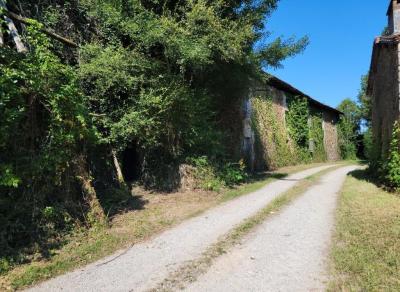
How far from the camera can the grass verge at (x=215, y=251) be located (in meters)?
4.71

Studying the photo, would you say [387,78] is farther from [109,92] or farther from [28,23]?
[28,23]

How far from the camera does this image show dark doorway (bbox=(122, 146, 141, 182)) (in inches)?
514

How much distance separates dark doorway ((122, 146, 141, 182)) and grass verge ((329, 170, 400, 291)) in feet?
22.9

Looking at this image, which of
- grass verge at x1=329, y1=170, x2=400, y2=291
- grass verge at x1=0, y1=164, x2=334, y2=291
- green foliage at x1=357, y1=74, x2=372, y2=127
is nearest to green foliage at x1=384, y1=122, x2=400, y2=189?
grass verge at x1=329, y1=170, x2=400, y2=291

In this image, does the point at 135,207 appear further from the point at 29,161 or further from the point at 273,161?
the point at 273,161

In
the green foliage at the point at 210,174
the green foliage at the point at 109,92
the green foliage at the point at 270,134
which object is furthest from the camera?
the green foliage at the point at 270,134

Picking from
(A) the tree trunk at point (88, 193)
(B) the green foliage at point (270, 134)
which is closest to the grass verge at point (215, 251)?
(A) the tree trunk at point (88, 193)

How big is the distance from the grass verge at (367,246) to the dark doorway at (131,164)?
6.96 metres

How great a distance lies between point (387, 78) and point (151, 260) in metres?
11.7

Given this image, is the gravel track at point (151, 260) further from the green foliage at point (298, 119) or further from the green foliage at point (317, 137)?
the green foliage at point (317, 137)

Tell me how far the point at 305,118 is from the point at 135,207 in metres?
19.5

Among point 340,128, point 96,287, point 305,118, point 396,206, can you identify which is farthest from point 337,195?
point 340,128

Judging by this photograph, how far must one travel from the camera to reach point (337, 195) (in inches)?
436

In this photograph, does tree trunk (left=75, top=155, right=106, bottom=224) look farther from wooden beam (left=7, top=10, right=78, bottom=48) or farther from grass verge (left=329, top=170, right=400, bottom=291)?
grass verge (left=329, top=170, right=400, bottom=291)
